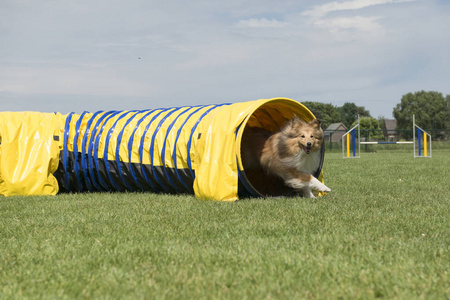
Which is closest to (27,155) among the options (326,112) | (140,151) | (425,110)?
(140,151)

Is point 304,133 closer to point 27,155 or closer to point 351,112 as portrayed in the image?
point 27,155

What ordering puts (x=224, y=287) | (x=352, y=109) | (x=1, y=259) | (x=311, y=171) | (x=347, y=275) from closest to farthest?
(x=224, y=287)
(x=347, y=275)
(x=1, y=259)
(x=311, y=171)
(x=352, y=109)

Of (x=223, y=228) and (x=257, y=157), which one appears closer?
(x=223, y=228)

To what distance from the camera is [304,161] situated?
5.97m

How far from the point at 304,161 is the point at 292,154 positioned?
22cm

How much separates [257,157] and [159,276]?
3.80 metres

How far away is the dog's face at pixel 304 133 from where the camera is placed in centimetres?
583

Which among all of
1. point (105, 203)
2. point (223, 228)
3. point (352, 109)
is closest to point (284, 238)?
point (223, 228)

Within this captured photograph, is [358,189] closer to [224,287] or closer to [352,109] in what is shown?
[224,287]

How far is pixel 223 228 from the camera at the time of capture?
3701mm

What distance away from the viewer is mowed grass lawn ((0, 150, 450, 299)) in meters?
2.30

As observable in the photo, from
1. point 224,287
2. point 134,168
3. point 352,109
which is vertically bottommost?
point 224,287

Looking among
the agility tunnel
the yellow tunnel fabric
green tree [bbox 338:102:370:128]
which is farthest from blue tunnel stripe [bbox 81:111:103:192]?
green tree [bbox 338:102:370:128]

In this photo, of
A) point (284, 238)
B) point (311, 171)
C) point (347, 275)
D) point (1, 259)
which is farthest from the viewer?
point (311, 171)
